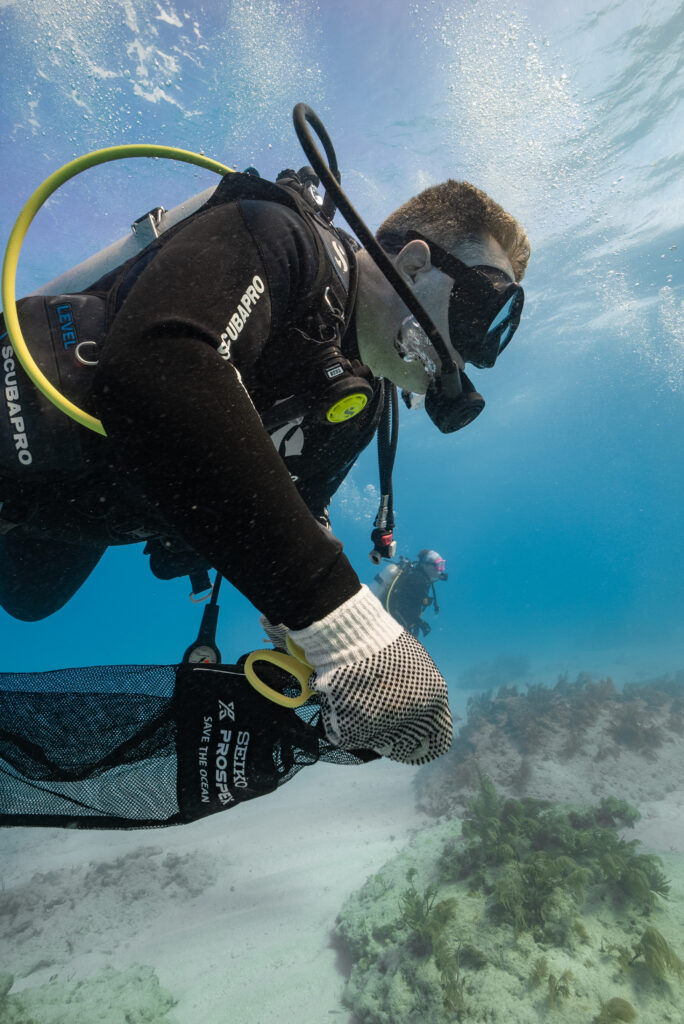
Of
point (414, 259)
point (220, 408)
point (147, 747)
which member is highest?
point (414, 259)

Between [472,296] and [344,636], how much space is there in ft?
5.10

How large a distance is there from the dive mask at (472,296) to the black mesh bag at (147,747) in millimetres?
1556

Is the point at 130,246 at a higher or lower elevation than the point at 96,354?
higher

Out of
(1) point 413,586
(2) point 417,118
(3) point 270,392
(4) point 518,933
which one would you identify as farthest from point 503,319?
(2) point 417,118

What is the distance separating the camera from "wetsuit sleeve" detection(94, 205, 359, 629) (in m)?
1.01

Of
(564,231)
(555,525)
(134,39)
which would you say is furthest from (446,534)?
(134,39)

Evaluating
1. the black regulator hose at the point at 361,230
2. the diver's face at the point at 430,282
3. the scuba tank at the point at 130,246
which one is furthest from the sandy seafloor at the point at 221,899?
the scuba tank at the point at 130,246

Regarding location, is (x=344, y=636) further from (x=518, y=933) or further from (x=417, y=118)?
(x=417, y=118)

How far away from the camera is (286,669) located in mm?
1238

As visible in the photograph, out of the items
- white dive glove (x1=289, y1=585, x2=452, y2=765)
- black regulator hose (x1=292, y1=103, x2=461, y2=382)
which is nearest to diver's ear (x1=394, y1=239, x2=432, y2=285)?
black regulator hose (x1=292, y1=103, x2=461, y2=382)

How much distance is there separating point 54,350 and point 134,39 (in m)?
14.3

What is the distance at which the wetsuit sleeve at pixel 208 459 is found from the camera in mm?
1014

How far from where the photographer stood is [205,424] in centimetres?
102

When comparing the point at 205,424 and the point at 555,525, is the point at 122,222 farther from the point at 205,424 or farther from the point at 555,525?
the point at 555,525
